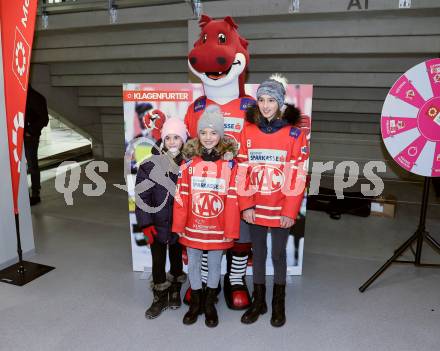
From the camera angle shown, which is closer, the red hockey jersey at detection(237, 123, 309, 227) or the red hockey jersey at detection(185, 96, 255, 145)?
the red hockey jersey at detection(237, 123, 309, 227)

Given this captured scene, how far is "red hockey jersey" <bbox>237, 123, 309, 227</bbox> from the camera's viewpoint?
2.02m

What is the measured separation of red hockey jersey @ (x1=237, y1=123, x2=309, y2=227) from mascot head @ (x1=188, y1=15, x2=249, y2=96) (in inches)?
14.0

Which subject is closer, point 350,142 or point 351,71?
point 351,71

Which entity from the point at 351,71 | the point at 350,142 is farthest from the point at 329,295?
the point at 350,142

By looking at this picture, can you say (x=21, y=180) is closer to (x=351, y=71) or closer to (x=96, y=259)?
(x=96, y=259)

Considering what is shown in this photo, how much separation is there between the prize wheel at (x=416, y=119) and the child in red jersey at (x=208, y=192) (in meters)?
0.89

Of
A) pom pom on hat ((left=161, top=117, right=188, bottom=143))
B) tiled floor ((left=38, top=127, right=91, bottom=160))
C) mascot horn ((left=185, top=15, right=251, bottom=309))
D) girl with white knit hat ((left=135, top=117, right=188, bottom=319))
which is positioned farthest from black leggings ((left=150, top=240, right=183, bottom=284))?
tiled floor ((left=38, top=127, right=91, bottom=160))

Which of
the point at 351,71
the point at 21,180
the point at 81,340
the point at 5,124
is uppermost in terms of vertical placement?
the point at 351,71

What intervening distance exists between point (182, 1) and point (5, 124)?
5.51ft

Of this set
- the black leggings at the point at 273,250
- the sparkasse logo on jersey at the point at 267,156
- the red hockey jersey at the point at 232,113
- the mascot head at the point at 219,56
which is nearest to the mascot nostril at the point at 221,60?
the mascot head at the point at 219,56

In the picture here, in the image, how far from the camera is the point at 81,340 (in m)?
1.97

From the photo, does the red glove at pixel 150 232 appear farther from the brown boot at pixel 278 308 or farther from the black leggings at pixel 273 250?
the brown boot at pixel 278 308

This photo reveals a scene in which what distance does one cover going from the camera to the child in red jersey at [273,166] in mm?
2018

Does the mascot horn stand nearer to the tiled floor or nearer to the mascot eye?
the mascot eye
